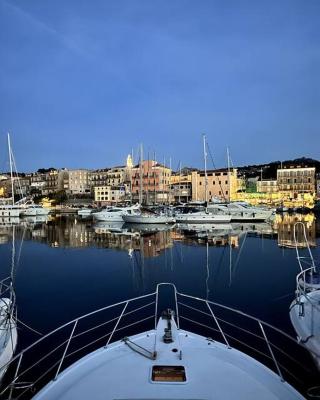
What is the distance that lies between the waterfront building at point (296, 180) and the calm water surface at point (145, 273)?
240 ft

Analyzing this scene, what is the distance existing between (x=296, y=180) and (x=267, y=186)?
8110mm

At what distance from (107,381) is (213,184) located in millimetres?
97289

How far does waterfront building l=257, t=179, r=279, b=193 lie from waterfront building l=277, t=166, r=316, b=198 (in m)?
1.71

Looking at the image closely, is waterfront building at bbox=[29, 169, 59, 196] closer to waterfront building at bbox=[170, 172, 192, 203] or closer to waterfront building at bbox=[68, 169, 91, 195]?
waterfront building at bbox=[68, 169, 91, 195]

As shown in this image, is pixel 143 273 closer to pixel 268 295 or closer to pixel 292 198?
pixel 268 295

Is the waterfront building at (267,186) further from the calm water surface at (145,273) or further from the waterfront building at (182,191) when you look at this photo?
the calm water surface at (145,273)

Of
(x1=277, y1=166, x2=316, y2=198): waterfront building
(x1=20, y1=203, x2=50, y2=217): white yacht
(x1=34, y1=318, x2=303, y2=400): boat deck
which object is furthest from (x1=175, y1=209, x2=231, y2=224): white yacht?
(x1=277, y1=166, x2=316, y2=198): waterfront building

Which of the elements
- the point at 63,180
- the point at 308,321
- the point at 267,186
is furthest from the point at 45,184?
the point at 308,321

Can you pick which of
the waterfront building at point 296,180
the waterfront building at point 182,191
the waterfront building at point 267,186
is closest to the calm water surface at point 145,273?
the waterfront building at point 182,191

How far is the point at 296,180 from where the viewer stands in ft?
324

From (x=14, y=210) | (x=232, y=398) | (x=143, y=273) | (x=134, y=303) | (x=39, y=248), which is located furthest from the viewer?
(x=14, y=210)

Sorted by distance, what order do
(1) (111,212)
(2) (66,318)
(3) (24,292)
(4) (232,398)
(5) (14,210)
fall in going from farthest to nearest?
1. (5) (14,210)
2. (1) (111,212)
3. (3) (24,292)
4. (2) (66,318)
5. (4) (232,398)

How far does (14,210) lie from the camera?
71938mm

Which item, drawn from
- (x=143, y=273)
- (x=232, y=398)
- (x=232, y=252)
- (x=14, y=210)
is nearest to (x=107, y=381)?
A: (x=232, y=398)
